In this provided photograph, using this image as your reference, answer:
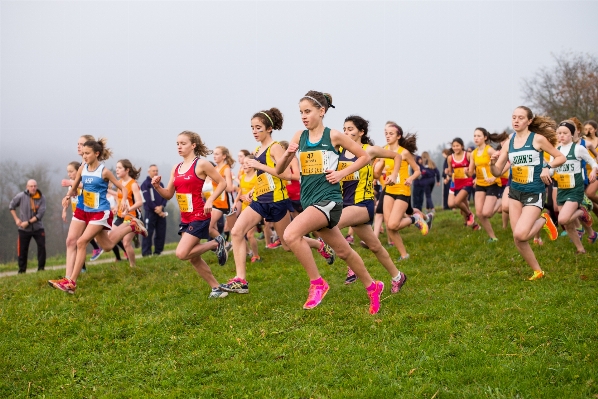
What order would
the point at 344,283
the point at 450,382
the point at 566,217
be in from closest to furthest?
the point at 450,382, the point at 344,283, the point at 566,217

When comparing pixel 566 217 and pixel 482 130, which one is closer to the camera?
pixel 566 217

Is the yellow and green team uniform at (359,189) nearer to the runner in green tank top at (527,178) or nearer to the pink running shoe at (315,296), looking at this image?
the pink running shoe at (315,296)

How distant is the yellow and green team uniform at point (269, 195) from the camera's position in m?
7.94

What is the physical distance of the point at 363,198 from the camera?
25.7ft

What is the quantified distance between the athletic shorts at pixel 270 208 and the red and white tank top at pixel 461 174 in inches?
247

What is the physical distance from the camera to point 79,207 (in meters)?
9.07

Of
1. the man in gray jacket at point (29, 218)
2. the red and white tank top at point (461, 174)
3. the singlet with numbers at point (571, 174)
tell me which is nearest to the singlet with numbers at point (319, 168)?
the singlet with numbers at point (571, 174)

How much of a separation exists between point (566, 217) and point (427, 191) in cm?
1171

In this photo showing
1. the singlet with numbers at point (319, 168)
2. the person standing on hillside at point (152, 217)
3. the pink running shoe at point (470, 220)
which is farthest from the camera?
the person standing on hillside at point (152, 217)

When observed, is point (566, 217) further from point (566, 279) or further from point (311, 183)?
point (311, 183)

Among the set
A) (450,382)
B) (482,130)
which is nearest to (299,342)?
(450,382)

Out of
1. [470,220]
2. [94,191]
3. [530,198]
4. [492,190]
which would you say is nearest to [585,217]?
[492,190]

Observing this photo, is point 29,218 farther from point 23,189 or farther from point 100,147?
point 23,189

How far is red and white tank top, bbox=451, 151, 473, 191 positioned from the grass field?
4.14 metres
